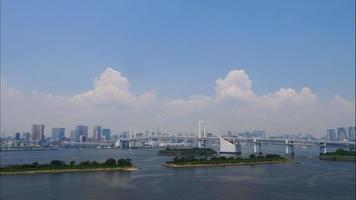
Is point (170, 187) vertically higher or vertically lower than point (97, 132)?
lower

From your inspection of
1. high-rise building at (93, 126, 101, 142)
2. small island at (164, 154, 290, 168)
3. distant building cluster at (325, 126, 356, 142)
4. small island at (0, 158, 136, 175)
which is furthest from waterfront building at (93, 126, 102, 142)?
small island at (0, 158, 136, 175)

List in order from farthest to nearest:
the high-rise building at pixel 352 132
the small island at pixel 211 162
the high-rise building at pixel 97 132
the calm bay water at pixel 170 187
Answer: the high-rise building at pixel 97 132 < the high-rise building at pixel 352 132 < the small island at pixel 211 162 < the calm bay water at pixel 170 187

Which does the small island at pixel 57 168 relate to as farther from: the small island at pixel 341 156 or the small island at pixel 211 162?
the small island at pixel 341 156

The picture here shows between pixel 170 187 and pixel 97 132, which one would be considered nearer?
pixel 170 187

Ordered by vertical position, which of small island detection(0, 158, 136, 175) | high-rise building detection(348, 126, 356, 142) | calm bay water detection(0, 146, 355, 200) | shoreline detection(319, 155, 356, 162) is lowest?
calm bay water detection(0, 146, 355, 200)

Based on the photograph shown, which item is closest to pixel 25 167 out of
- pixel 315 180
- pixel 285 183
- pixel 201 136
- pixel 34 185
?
pixel 34 185

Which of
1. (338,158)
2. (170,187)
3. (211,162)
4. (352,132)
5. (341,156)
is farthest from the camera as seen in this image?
(352,132)

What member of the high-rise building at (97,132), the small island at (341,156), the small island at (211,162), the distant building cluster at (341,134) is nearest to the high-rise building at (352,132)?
the distant building cluster at (341,134)

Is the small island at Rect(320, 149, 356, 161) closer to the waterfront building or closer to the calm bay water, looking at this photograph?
the calm bay water

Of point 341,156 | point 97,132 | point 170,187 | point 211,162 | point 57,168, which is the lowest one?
point 170,187

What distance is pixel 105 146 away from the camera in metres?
52.4

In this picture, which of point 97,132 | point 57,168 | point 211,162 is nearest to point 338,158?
point 211,162

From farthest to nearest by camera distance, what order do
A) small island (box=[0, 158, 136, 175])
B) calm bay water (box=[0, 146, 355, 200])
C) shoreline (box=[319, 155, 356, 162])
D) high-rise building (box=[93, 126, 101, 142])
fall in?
high-rise building (box=[93, 126, 101, 142]), shoreline (box=[319, 155, 356, 162]), small island (box=[0, 158, 136, 175]), calm bay water (box=[0, 146, 355, 200])

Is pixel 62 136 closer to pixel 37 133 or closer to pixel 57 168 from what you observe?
pixel 37 133
